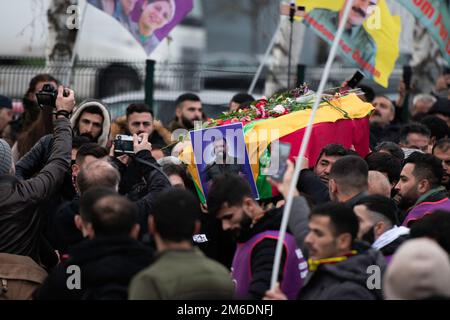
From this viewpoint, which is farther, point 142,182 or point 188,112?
point 188,112

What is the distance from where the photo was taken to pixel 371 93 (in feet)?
43.3

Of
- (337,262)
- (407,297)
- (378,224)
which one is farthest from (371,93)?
(407,297)

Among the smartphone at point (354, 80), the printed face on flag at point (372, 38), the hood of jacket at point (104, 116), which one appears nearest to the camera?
the hood of jacket at point (104, 116)

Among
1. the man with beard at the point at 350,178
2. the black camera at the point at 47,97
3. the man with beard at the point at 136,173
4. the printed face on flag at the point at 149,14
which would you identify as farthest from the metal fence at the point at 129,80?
the man with beard at the point at 350,178

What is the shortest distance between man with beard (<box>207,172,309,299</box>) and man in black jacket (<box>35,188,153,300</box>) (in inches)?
26.6

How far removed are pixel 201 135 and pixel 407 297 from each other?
3673 millimetres

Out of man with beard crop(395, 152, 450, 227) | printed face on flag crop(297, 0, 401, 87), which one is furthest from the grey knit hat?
printed face on flag crop(297, 0, 401, 87)

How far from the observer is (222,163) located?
27.0 feet

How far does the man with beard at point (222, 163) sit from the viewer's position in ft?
26.9

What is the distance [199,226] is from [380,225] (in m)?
1.47

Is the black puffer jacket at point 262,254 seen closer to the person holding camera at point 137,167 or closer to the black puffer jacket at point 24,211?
the person holding camera at point 137,167

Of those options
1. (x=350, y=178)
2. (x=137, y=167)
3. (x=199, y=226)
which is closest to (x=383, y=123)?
(x=137, y=167)

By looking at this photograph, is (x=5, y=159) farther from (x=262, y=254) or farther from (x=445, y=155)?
(x=445, y=155)
